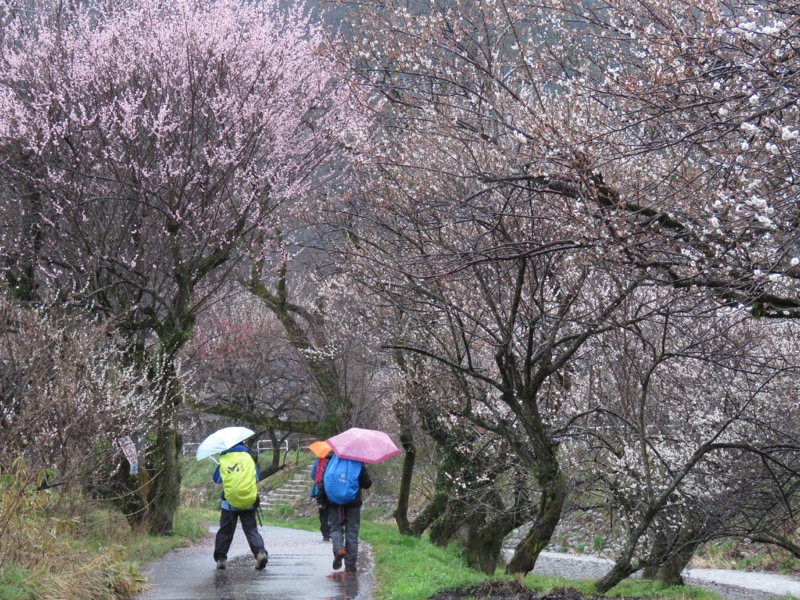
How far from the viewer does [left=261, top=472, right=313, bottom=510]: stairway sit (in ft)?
114

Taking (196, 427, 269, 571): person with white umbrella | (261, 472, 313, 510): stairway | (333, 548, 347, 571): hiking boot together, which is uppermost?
(196, 427, 269, 571): person with white umbrella

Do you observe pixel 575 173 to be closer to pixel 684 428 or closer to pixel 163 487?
pixel 684 428

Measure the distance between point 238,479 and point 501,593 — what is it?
355cm

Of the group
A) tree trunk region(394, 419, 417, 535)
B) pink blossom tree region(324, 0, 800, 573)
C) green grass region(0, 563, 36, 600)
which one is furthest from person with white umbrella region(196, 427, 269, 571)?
tree trunk region(394, 419, 417, 535)

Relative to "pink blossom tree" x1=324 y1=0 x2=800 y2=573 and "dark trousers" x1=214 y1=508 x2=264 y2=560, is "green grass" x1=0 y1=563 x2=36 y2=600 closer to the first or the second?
"dark trousers" x1=214 y1=508 x2=264 y2=560

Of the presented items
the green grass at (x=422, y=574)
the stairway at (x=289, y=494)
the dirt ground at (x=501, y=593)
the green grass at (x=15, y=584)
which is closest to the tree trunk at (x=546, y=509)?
the green grass at (x=422, y=574)

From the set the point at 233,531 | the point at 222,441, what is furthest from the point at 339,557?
the point at 222,441

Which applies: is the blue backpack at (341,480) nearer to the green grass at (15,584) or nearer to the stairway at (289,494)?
the green grass at (15,584)

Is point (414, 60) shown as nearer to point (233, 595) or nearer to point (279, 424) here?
point (233, 595)

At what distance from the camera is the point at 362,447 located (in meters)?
11.0

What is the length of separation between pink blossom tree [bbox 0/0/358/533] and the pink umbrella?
3.46 meters

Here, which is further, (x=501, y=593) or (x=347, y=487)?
(x=347, y=487)

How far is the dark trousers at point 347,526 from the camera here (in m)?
10.8

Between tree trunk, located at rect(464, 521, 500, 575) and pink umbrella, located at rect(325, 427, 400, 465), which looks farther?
tree trunk, located at rect(464, 521, 500, 575)
